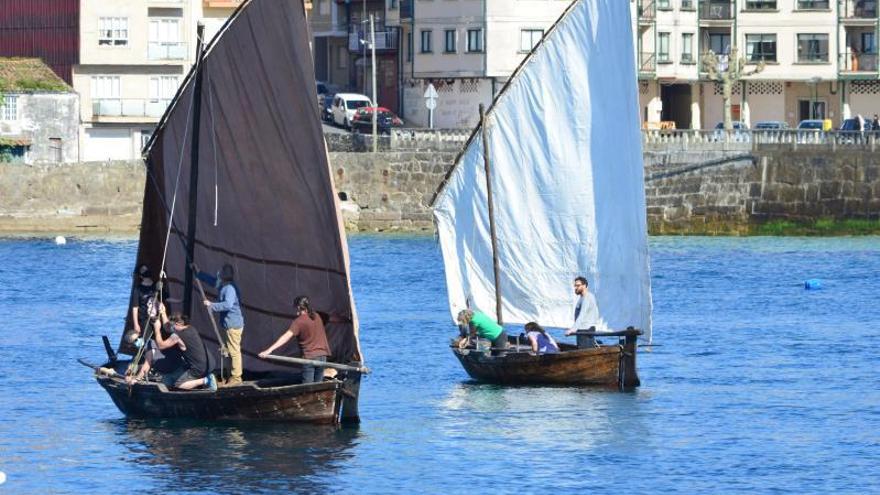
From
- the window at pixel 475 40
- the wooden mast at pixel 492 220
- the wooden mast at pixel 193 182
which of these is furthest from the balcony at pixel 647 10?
the wooden mast at pixel 193 182

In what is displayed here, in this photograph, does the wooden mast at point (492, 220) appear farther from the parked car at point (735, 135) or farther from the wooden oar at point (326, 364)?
the parked car at point (735, 135)

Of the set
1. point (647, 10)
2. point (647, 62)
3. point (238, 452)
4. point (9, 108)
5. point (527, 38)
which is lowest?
point (238, 452)

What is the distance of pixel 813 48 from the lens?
129 m

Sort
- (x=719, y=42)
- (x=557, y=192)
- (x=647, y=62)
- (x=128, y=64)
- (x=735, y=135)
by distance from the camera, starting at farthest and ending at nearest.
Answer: (x=719, y=42) < (x=647, y=62) < (x=128, y=64) < (x=735, y=135) < (x=557, y=192)

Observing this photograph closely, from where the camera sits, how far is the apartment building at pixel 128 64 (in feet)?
395

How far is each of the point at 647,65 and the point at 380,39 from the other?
17327mm

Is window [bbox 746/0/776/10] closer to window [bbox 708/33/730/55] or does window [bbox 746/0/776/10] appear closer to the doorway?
window [bbox 708/33/730/55]

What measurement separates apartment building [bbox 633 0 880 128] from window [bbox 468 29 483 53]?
11.2 metres

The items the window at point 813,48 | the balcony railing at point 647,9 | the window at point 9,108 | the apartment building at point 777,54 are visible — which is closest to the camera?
the window at point 9,108

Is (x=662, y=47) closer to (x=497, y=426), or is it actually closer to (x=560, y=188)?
(x=560, y=188)

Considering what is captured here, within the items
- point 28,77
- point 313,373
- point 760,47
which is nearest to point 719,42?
point 760,47

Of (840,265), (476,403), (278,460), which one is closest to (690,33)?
(840,265)

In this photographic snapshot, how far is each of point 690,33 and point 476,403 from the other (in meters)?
86.5

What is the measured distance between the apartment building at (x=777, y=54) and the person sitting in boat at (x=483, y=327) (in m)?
80.6
